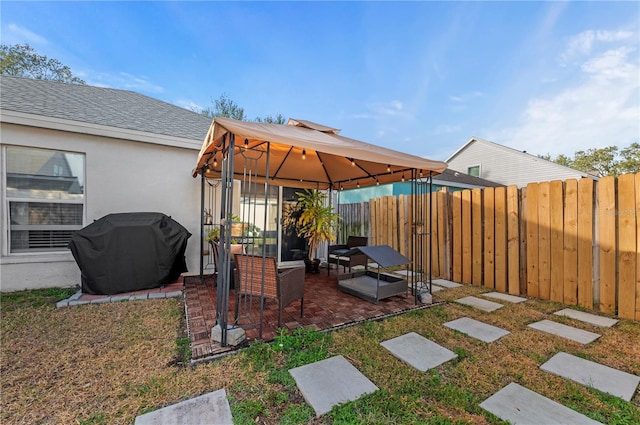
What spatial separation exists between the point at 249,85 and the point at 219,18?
466 centimetres

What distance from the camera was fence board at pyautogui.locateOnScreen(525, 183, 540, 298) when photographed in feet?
13.7

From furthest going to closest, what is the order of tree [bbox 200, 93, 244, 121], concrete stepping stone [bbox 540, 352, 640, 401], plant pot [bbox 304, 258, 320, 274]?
tree [bbox 200, 93, 244, 121], plant pot [bbox 304, 258, 320, 274], concrete stepping stone [bbox 540, 352, 640, 401]

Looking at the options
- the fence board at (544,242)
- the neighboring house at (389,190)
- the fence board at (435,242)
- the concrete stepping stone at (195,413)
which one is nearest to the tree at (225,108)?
the neighboring house at (389,190)

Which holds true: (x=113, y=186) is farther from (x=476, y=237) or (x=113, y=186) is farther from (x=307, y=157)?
(x=476, y=237)

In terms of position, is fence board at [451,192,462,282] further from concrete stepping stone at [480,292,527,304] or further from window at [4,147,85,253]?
window at [4,147,85,253]

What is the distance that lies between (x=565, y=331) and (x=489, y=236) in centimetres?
211

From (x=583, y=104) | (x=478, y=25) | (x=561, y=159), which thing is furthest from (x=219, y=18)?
(x=561, y=159)

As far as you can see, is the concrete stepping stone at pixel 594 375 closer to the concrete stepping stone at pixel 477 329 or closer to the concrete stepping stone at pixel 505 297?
the concrete stepping stone at pixel 477 329

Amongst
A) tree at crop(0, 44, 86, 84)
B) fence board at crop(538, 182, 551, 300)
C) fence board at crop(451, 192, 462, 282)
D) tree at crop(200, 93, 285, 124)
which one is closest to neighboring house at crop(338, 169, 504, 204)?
fence board at crop(451, 192, 462, 282)

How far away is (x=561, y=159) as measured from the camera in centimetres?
2412

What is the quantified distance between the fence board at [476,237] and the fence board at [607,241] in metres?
1.62

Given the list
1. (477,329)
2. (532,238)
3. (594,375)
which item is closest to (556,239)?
(532,238)

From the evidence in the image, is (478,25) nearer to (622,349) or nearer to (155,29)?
(622,349)

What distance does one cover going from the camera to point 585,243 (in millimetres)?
3635
